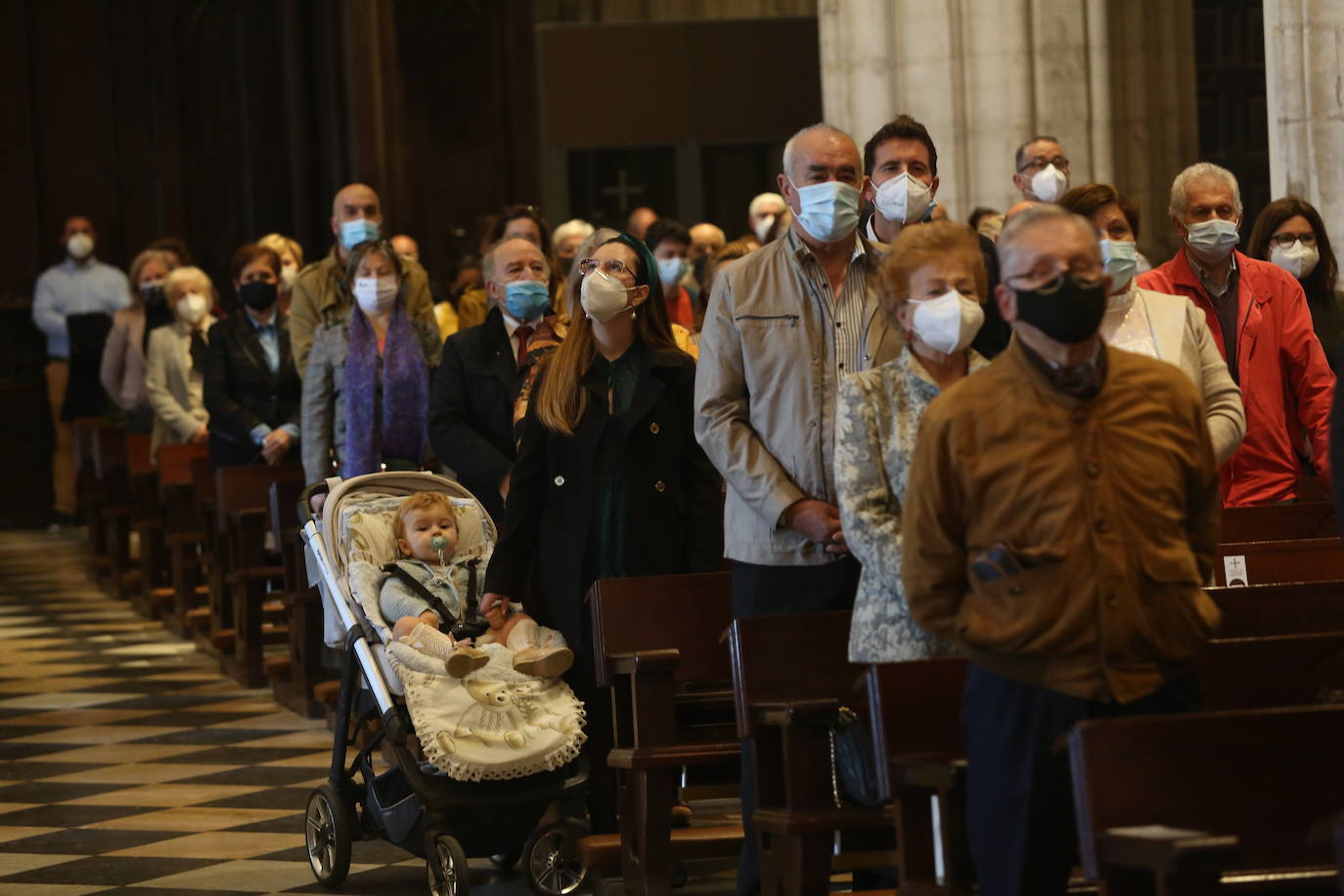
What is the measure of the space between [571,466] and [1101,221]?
1.56 metres

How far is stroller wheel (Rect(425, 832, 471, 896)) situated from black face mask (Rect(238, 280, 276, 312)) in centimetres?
509

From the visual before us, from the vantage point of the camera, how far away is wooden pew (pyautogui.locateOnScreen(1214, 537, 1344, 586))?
19.3 feet

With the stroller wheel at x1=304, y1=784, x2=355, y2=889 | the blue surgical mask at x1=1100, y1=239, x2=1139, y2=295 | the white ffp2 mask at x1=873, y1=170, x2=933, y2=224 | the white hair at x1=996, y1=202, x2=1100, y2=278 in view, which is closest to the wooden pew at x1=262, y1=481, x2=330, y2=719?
the stroller wheel at x1=304, y1=784, x2=355, y2=889

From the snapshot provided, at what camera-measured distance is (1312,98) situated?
896 centimetres

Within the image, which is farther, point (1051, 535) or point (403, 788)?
point (403, 788)

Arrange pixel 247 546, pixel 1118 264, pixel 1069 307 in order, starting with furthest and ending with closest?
pixel 247 546
pixel 1118 264
pixel 1069 307

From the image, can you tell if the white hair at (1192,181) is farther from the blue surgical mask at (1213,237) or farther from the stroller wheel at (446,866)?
the stroller wheel at (446,866)

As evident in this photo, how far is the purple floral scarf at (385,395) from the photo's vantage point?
8.45 meters

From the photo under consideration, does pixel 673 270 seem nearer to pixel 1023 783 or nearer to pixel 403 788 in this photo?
pixel 403 788

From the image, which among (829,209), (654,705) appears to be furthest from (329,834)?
(829,209)

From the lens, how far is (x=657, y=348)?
239 inches

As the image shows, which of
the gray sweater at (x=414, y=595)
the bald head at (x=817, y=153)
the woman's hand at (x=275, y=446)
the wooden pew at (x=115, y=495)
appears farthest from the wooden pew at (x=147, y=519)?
the bald head at (x=817, y=153)

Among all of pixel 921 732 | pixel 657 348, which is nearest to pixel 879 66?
pixel 657 348

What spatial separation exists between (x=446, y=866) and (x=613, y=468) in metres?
1.15
